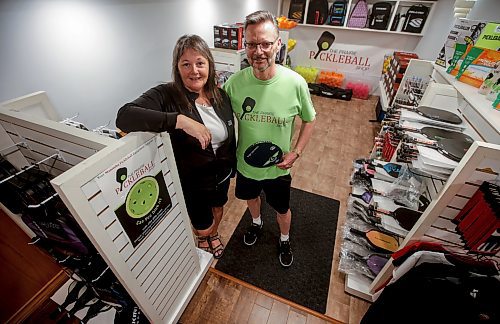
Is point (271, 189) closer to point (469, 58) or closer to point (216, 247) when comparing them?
point (216, 247)

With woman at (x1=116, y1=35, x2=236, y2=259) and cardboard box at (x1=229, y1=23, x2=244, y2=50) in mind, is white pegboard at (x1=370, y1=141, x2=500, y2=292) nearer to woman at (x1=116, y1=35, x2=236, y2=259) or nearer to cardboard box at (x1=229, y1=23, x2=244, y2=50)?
woman at (x1=116, y1=35, x2=236, y2=259)

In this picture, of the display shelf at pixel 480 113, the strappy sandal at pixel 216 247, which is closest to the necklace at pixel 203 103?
the strappy sandal at pixel 216 247

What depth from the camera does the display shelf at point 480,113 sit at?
43.4 inches

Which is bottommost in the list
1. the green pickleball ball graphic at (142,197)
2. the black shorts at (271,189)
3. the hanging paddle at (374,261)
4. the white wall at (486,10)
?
the hanging paddle at (374,261)

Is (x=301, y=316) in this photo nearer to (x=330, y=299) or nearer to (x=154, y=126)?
(x=330, y=299)

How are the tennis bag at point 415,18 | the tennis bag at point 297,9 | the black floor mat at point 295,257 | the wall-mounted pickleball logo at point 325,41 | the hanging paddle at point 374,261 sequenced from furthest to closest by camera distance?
the wall-mounted pickleball logo at point 325,41 → the tennis bag at point 297,9 → the tennis bag at point 415,18 → the black floor mat at point 295,257 → the hanging paddle at point 374,261

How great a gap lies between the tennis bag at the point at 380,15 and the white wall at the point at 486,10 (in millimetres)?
1819

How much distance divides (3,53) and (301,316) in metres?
2.22

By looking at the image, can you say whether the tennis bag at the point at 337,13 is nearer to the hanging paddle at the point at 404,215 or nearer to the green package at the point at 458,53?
the green package at the point at 458,53

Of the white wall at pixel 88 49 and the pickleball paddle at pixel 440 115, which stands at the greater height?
the white wall at pixel 88 49

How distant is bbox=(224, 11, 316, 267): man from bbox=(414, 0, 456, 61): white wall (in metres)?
3.42

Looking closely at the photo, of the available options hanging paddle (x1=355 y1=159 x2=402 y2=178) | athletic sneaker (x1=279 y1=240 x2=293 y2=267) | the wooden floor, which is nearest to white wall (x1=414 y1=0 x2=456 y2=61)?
the wooden floor

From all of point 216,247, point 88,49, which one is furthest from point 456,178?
point 88,49

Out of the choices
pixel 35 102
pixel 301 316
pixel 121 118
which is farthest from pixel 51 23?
pixel 301 316
